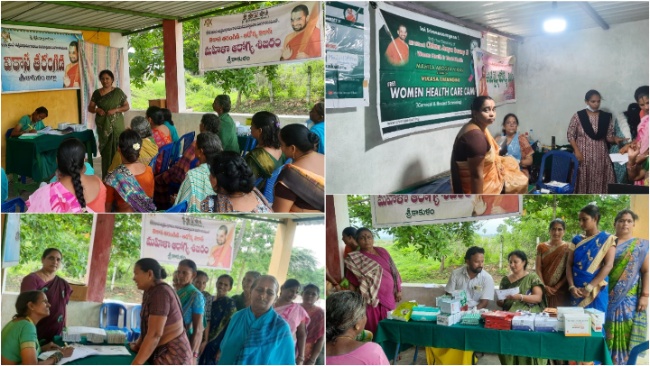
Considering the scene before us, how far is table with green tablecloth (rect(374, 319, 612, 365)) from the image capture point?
387 centimetres

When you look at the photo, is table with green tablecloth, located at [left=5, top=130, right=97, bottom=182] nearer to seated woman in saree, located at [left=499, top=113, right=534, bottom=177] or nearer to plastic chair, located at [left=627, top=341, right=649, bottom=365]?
seated woman in saree, located at [left=499, top=113, right=534, bottom=177]

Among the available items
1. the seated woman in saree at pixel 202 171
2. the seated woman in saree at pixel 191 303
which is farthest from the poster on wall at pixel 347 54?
the seated woman in saree at pixel 191 303

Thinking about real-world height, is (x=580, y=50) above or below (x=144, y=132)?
above

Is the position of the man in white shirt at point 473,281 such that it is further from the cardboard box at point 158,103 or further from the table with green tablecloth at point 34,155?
the table with green tablecloth at point 34,155

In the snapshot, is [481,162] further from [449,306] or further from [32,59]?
[32,59]

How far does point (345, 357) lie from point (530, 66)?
149cm

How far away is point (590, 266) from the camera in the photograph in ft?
12.9

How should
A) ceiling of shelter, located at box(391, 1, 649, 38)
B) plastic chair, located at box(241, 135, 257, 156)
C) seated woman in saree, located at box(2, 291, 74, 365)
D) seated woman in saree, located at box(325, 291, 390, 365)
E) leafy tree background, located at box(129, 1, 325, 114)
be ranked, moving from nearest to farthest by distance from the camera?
seated woman in saree, located at box(325, 291, 390, 365) → ceiling of shelter, located at box(391, 1, 649, 38) → leafy tree background, located at box(129, 1, 325, 114) → plastic chair, located at box(241, 135, 257, 156) → seated woman in saree, located at box(2, 291, 74, 365)

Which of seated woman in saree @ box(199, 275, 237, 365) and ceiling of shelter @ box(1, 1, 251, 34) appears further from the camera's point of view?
seated woman in saree @ box(199, 275, 237, 365)

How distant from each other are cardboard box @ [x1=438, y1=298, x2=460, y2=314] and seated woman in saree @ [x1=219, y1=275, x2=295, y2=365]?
0.71 m

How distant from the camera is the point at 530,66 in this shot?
3.80 metres

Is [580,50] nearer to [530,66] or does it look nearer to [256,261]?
[530,66]

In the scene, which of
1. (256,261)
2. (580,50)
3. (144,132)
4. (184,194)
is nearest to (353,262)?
(256,261)

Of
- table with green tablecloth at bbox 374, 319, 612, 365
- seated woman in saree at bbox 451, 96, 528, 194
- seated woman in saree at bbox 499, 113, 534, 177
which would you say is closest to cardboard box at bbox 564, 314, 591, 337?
table with green tablecloth at bbox 374, 319, 612, 365
